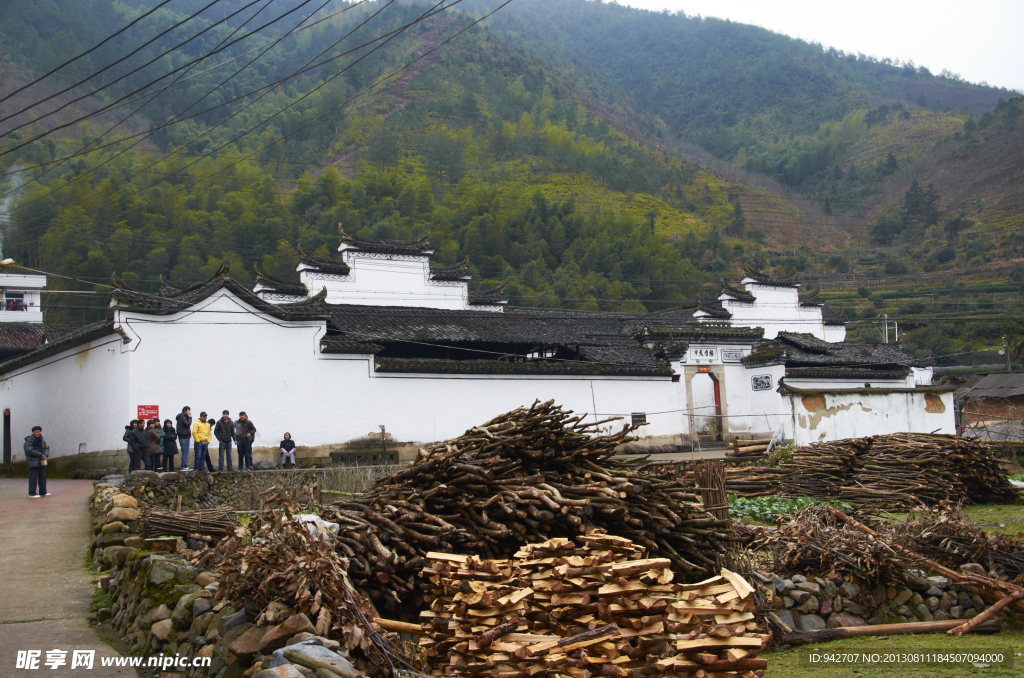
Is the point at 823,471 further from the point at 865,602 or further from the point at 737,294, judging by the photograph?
the point at 737,294

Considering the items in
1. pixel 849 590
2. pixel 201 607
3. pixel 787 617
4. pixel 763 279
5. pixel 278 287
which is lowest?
pixel 787 617

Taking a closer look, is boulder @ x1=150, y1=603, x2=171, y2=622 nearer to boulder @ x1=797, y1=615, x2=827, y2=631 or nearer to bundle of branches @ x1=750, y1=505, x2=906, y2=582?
boulder @ x1=797, y1=615, x2=827, y2=631

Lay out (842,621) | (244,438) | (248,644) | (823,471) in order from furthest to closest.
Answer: (244,438)
(823,471)
(842,621)
(248,644)

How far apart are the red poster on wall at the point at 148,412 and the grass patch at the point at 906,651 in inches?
599

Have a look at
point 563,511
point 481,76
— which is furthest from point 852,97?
point 563,511

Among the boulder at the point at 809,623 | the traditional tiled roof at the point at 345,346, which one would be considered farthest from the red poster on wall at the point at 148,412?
the boulder at the point at 809,623

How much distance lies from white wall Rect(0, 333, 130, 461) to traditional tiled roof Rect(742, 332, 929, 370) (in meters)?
18.7

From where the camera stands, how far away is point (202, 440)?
17.5m

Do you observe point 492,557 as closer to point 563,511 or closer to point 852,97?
point 563,511

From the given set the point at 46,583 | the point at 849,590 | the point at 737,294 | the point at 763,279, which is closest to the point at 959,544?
the point at 849,590

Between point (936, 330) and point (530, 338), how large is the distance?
36.2m

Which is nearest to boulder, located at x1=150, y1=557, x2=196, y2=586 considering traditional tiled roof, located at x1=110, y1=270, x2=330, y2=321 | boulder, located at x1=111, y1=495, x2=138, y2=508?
boulder, located at x1=111, y1=495, x2=138, y2=508

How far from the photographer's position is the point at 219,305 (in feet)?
64.4

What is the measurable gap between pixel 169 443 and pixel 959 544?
14874 mm
